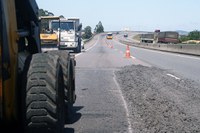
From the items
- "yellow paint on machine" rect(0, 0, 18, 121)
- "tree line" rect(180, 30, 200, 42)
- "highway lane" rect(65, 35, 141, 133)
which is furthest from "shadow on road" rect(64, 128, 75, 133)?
"tree line" rect(180, 30, 200, 42)

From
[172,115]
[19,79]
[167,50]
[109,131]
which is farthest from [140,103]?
[167,50]

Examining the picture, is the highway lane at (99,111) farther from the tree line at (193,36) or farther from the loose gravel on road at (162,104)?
the tree line at (193,36)

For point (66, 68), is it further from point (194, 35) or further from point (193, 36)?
point (194, 35)

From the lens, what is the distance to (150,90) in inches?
519

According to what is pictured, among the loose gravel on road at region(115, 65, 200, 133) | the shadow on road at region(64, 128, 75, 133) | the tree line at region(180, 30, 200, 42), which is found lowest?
the tree line at region(180, 30, 200, 42)

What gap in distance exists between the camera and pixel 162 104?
10.4 meters

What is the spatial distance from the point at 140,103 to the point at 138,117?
6.13 ft

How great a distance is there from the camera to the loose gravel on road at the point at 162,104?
782 centimetres

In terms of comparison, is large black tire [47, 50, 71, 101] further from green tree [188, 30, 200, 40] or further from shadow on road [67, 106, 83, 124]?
green tree [188, 30, 200, 40]

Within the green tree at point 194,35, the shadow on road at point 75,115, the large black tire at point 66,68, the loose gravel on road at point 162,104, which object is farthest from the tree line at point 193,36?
the large black tire at point 66,68

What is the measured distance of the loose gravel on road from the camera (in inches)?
308

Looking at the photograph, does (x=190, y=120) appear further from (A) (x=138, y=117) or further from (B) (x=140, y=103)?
(B) (x=140, y=103)

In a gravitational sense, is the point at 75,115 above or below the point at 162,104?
above

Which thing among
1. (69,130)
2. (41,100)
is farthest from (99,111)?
(41,100)
